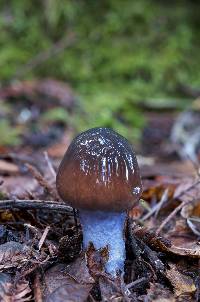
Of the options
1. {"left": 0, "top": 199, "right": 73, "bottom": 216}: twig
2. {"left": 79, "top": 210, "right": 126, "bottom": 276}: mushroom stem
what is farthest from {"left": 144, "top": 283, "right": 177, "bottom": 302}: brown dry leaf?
{"left": 0, "top": 199, "right": 73, "bottom": 216}: twig

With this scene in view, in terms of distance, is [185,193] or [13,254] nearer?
[13,254]

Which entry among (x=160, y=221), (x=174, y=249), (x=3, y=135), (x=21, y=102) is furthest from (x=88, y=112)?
(x=174, y=249)

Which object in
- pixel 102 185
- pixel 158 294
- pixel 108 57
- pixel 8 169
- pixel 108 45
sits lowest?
pixel 158 294

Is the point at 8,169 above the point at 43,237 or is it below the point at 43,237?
above

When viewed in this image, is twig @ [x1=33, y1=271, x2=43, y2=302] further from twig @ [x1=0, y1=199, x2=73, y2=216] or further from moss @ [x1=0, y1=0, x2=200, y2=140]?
moss @ [x1=0, y1=0, x2=200, y2=140]

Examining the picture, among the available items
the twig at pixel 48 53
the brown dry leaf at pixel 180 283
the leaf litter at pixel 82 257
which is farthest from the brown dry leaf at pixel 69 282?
the twig at pixel 48 53

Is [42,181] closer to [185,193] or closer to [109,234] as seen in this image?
[109,234]

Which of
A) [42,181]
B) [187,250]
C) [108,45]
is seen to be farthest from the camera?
[108,45]

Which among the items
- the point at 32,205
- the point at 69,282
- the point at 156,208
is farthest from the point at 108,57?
the point at 69,282
